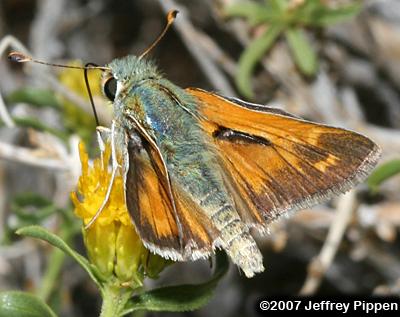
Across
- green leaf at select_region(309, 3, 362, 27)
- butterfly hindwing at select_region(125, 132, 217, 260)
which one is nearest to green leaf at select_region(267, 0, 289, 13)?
green leaf at select_region(309, 3, 362, 27)

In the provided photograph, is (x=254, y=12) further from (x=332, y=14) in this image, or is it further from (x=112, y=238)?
(x=112, y=238)

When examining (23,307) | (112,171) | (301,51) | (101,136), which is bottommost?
(23,307)

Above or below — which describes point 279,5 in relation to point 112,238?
above

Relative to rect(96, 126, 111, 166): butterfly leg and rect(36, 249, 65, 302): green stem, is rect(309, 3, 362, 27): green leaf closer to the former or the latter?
rect(96, 126, 111, 166): butterfly leg

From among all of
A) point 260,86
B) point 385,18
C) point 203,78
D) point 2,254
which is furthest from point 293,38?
point 2,254

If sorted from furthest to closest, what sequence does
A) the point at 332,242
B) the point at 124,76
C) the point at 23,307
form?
the point at 332,242 < the point at 124,76 < the point at 23,307

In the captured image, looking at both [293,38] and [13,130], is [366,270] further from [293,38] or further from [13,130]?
[13,130]

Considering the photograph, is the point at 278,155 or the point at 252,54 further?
the point at 252,54

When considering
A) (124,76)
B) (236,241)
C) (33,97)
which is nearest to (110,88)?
(124,76)
